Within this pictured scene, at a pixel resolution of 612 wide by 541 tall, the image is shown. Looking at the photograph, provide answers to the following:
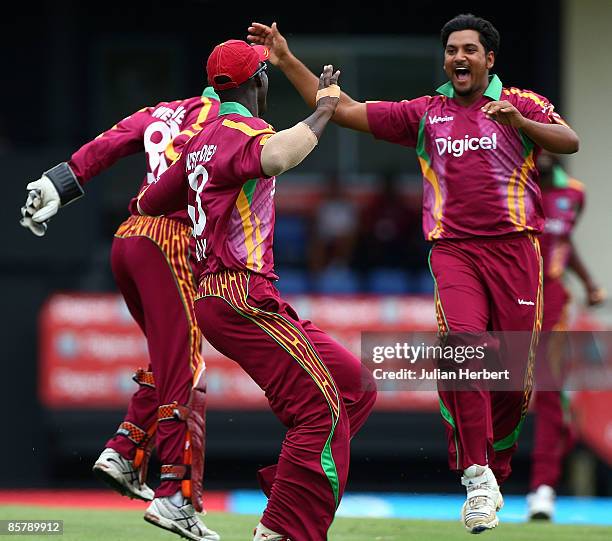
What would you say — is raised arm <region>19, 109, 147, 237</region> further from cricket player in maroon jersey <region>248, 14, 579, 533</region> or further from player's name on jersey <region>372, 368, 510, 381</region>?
player's name on jersey <region>372, 368, 510, 381</region>

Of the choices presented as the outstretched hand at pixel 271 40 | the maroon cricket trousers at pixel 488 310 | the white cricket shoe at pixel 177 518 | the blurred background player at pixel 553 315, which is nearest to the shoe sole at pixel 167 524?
the white cricket shoe at pixel 177 518

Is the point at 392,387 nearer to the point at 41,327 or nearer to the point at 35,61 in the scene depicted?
A: the point at 41,327

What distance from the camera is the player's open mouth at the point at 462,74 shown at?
265 inches

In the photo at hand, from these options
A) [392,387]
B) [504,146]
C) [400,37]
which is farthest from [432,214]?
[400,37]

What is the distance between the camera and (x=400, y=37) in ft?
49.1

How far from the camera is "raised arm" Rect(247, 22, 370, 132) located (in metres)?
7.11

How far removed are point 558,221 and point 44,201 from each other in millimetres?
4307

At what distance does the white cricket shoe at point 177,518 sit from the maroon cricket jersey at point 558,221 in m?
3.94

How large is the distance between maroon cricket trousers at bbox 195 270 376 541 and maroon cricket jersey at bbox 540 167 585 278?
161 inches

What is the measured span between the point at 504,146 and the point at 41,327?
663 centimetres

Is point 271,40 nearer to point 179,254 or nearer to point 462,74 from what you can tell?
point 462,74

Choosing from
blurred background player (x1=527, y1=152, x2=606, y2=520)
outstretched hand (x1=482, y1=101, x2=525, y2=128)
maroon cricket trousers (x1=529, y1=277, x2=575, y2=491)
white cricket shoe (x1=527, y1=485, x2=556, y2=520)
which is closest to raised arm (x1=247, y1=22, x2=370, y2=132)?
outstretched hand (x1=482, y1=101, x2=525, y2=128)

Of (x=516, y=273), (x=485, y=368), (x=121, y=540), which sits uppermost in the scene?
(x=516, y=273)

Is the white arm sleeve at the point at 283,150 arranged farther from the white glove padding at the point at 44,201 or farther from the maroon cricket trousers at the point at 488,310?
the white glove padding at the point at 44,201
